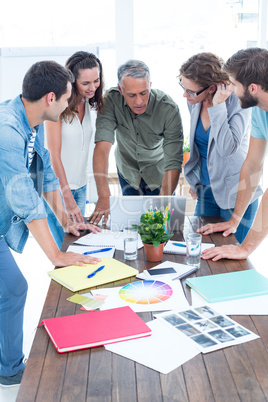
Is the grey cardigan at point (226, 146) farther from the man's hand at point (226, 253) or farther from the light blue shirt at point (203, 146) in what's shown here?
the man's hand at point (226, 253)

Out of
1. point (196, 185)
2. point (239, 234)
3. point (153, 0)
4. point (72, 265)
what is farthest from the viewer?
point (153, 0)

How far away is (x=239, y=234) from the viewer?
225cm

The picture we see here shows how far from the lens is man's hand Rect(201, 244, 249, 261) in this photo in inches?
66.4

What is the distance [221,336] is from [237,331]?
5cm

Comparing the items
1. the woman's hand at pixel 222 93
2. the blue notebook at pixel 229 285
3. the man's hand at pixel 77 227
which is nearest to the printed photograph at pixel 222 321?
the blue notebook at pixel 229 285

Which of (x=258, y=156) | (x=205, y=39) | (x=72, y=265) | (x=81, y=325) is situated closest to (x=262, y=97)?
(x=258, y=156)

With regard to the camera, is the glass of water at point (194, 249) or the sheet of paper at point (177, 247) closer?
the glass of water at point (194, 249)

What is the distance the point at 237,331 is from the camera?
117 centimetres

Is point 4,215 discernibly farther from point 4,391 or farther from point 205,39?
point 205,39

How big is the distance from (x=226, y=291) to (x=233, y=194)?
3.27 ft

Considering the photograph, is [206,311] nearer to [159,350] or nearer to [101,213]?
[159,350]

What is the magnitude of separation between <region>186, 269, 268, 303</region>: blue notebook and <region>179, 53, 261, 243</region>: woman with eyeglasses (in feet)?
2.49

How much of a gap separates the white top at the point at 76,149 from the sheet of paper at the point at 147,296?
1.25 m

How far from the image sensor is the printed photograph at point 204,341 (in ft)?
3.62
